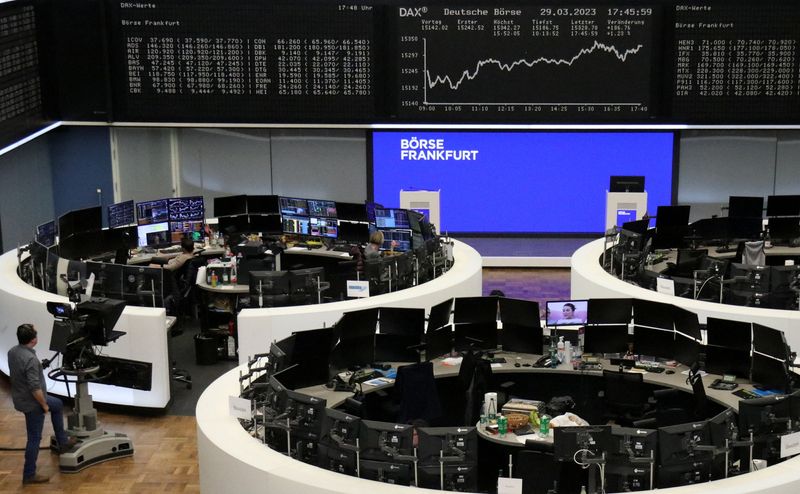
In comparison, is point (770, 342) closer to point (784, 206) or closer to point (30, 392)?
point (30, 392)

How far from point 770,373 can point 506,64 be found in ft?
24.0

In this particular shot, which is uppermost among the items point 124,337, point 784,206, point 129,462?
point 784,206

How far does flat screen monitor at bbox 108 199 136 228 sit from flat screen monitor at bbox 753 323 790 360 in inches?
307

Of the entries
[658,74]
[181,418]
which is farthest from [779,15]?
[181,418]

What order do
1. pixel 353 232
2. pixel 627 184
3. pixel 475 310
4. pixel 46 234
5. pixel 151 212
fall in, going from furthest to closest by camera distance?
pixel 627 184 < pixel 353 232 < pixel 151 212 < pixel 46 234 < pixel 475 310

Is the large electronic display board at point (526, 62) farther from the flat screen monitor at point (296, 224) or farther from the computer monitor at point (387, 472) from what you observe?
the computer monitor at point (387, 472)

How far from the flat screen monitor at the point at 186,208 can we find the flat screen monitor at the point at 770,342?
299 inches

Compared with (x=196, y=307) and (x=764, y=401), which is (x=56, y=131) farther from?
(x=764, y=401)

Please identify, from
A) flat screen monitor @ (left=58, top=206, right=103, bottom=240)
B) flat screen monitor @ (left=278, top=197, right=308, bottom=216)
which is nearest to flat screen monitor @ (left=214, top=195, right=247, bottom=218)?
flat screen monitor @ (left=278, top=197, right=308, bottom=216)

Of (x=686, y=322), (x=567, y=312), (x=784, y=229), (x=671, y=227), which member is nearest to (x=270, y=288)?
(x=567, y=312)

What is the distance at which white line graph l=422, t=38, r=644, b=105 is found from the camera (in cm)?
1517

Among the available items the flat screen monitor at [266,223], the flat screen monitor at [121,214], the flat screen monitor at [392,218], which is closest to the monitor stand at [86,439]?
the flat screen monitor at [121,214]

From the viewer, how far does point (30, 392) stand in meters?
9.06

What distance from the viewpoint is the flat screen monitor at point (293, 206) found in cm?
1452
